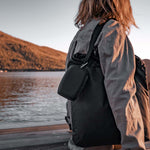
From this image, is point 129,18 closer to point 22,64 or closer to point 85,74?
point 85,74

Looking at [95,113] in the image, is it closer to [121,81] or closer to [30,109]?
[121,81]

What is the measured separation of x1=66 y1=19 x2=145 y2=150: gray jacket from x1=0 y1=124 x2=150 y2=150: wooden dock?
1398 mm

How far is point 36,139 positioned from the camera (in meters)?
2.64

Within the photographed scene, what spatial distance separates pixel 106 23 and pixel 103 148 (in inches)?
41.9

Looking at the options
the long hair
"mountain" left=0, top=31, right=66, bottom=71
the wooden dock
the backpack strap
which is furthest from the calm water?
"mountain" left=0, top=31, right=66, bottom=71

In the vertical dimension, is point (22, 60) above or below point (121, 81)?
below

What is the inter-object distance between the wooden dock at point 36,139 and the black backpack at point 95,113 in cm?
120

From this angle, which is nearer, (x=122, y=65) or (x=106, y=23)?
(x=122, y=65)

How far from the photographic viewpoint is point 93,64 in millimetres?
1393

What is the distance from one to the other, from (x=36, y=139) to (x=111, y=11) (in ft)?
7.07

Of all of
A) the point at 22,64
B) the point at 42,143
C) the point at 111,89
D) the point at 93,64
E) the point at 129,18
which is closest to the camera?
the point at 111,89

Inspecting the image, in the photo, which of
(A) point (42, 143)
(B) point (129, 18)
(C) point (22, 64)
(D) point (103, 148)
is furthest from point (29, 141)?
(C) point (22, 64)

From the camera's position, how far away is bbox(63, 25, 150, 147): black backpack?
4.31 feet

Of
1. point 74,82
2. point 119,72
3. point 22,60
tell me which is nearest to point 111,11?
point 119,72
